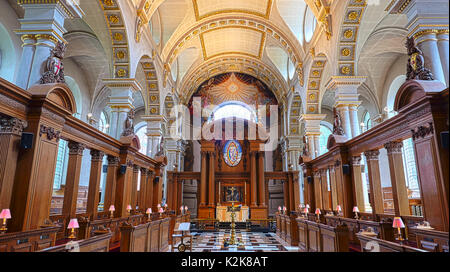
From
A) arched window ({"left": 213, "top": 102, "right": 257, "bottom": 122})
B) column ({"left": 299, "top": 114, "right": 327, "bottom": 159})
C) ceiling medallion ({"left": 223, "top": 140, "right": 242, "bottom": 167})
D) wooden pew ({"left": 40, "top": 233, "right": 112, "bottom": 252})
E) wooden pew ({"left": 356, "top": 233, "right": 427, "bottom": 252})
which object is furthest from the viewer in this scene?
arched window ({"left": 213, "top": 102, "right": 257, "bottom": 122})

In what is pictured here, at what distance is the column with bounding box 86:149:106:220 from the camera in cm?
934

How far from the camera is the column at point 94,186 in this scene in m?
9.34

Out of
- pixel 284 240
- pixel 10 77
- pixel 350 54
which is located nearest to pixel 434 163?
pixel 350 54

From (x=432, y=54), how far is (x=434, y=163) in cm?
276

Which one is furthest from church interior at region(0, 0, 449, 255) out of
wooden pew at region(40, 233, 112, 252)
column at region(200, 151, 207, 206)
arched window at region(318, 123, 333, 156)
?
arched window at region(318, 123, 333, 156)

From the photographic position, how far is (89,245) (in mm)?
4828

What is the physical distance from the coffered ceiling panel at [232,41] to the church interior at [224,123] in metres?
0.14

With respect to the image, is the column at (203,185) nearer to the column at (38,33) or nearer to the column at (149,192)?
the column at (149,192)

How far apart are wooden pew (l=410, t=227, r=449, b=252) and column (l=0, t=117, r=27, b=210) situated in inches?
318

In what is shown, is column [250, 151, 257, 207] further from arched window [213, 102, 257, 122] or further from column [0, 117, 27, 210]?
column [0, 117, 27, 210]

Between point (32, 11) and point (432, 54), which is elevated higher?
point (32, 11)

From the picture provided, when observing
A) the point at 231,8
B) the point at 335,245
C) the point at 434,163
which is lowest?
the point at 335,245

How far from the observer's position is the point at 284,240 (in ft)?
40.2

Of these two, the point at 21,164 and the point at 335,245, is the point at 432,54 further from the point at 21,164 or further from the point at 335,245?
the point at 21,164
